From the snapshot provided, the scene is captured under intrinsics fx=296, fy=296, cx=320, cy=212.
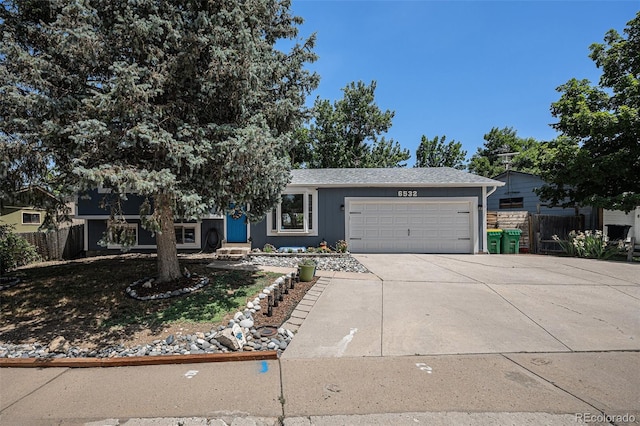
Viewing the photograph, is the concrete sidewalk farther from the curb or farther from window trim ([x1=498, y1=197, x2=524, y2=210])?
window trim ([x1=498, y1=197, x2=524, y2=210])

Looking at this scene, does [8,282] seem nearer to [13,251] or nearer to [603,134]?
[13,251]

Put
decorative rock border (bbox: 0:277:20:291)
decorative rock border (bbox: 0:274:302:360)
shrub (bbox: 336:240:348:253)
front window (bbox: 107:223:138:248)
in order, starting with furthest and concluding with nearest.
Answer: shrub (bbox: 336:240:348:253), decorative rock border (bbox: 0:277:20:291), front window (bbox: 107:223:138:248), decorative rock border (bbox: 0:274:302:360)

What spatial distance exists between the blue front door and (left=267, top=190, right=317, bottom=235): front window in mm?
1047

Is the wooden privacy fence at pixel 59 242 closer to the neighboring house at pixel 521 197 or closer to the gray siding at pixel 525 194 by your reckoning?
the neighboring house at pixel 521 197

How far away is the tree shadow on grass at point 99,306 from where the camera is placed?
4.79 metres

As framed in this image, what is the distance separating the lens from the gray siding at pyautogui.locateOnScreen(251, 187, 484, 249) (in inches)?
455

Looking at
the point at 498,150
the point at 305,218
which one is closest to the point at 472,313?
the point at 305,218

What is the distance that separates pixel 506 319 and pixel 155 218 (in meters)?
6.08

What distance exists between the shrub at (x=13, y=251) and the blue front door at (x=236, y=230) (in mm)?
6229

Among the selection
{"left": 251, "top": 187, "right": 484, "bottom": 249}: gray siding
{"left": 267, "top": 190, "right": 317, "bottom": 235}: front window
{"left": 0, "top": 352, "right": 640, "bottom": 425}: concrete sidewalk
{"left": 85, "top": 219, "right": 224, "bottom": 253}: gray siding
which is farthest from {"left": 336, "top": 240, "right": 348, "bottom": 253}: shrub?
{"left": 0, "top": 352, "right": 640, "bottom": 425}: concrete sidewalk

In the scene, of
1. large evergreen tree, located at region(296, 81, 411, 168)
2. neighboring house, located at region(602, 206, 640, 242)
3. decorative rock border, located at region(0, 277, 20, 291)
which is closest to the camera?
decorative rock border, located at region(0, 277, 20, 291)

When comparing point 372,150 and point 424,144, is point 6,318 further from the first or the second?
point 424,144

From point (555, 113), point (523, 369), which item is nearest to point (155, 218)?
point (523, 369)

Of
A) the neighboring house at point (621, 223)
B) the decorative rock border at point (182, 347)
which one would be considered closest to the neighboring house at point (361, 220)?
the neighboring house at point (621, 223)
